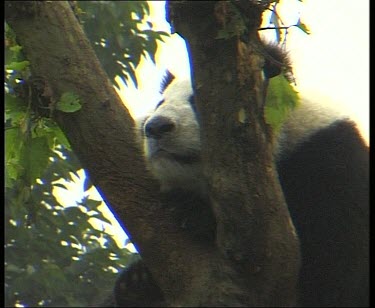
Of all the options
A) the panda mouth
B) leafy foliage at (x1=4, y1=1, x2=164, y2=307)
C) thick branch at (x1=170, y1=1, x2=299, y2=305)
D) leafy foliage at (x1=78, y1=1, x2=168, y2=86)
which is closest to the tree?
thick branch at (x1=170, y1=1, x2=299, y2=305)

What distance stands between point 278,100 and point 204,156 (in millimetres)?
341

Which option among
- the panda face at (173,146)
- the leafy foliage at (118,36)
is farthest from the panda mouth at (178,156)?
the leafy foliage at (118,36)

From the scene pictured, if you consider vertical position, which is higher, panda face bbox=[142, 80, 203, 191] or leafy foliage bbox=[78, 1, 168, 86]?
panda face bbox=[142, 80, 203, 191]

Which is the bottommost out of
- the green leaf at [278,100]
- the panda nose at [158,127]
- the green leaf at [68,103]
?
the panda nose at [158,127]

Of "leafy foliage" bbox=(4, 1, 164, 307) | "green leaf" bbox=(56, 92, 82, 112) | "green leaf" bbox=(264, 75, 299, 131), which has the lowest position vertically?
"leafy foliage" bbox=(4, 1, 164, 307)

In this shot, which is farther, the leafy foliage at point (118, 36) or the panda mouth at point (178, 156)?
the leafy foliage at point (118, 36)

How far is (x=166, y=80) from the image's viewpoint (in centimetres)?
484

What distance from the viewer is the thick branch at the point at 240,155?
9.30 feet

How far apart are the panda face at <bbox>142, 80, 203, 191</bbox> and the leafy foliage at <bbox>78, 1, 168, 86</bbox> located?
14.6 feet

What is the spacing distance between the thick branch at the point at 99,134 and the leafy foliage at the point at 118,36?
4692 mm

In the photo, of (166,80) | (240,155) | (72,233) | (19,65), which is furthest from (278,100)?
(72,233)

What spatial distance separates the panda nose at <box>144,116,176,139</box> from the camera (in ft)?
12.2

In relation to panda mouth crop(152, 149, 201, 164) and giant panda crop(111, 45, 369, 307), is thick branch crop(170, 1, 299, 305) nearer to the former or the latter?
giant panda crop(111, 45, 369, 307)

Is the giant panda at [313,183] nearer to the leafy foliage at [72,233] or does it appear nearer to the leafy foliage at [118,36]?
the leafy foliage at [72,233]
